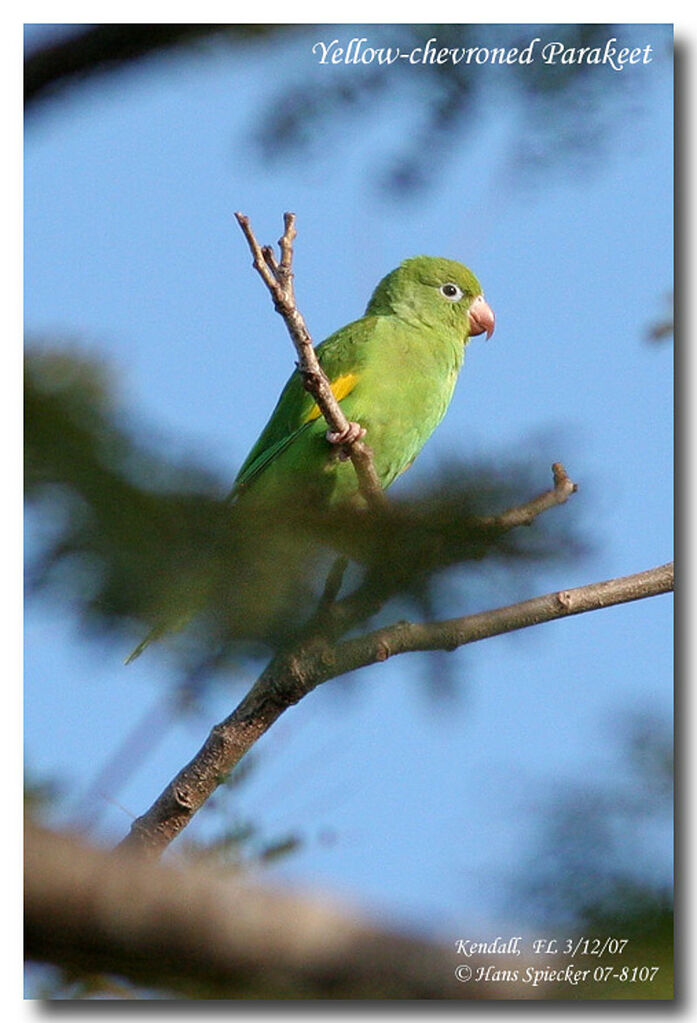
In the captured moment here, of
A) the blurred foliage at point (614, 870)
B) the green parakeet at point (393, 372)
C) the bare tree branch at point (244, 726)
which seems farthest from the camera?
the green parakeet at point (393, 372)

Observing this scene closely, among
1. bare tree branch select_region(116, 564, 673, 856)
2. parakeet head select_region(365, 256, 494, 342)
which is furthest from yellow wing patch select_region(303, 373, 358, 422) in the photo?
bare tree branch select_region(116, 564, 673, 856)

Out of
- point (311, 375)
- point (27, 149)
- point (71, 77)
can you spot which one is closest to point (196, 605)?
point (71, 77)

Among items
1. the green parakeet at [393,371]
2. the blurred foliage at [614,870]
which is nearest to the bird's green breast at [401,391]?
the green parakeet at [393,371]

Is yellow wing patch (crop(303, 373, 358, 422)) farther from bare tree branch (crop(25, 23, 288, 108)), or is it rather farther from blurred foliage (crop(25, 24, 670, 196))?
bare tree branch (crop(25, 23, 288, 108))

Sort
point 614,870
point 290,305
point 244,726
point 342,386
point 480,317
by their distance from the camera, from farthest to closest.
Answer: point 480,317, point 342,386, point 244,726, point 290,305, point 614,870

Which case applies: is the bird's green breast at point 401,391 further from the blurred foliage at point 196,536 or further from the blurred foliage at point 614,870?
the blurred foliage at point 196,536

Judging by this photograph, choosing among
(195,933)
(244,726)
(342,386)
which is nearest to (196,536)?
(195,933)

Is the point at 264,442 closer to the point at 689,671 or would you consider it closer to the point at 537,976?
the point at 689,671

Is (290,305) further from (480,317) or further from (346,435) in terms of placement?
(480,317)
